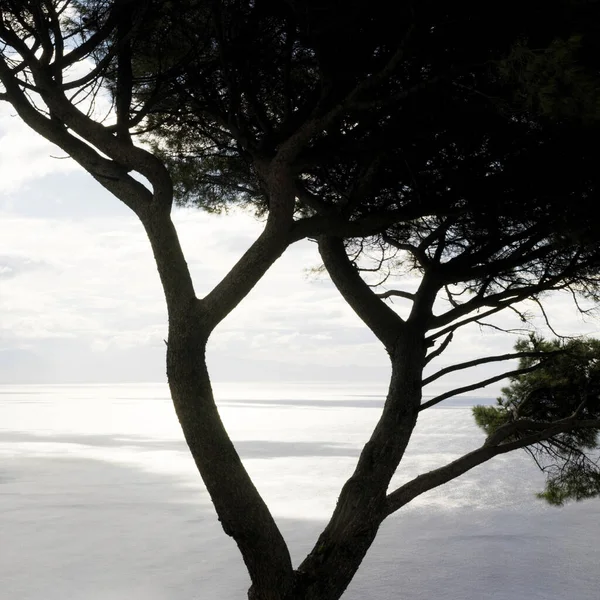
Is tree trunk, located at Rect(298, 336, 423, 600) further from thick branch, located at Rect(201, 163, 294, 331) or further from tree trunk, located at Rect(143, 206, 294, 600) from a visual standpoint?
thick branch, located at Rect(201, 163, 294, 331)

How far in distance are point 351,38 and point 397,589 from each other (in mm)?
8137

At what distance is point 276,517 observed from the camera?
44.9 feet

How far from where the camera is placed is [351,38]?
14.7 ft

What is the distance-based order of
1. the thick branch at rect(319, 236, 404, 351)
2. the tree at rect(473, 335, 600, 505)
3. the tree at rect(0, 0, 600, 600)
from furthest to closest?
the tree at rect(473, 335, 600, 505)
the thick branch at rect(319, 236, 404, 351)
the tree at rect(0, 0, 600, 600)

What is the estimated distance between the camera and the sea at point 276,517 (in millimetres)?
10508

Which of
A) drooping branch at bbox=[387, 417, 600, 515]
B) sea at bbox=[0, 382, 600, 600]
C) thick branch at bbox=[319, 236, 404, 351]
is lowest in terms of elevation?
sea at bbox=[0, 382, 600, 600]

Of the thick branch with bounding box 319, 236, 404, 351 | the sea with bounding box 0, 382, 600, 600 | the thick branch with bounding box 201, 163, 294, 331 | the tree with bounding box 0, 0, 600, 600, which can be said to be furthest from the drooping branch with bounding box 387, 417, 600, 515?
the sea with bounding box 0, 382, 600, 600

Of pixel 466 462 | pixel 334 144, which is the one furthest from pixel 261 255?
pixel 466 462

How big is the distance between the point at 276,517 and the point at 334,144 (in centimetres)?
1004

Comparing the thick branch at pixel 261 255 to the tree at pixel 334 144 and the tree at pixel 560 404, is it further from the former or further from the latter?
the tree at pixel 560 404

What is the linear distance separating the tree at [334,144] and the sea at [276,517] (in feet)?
18.7

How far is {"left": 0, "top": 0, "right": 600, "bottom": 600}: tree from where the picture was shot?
14.2 ft

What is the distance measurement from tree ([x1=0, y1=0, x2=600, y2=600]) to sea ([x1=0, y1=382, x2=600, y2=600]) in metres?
5.69

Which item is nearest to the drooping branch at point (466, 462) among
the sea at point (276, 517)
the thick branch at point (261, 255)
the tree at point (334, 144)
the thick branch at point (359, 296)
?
the tree at point (334, 144)
